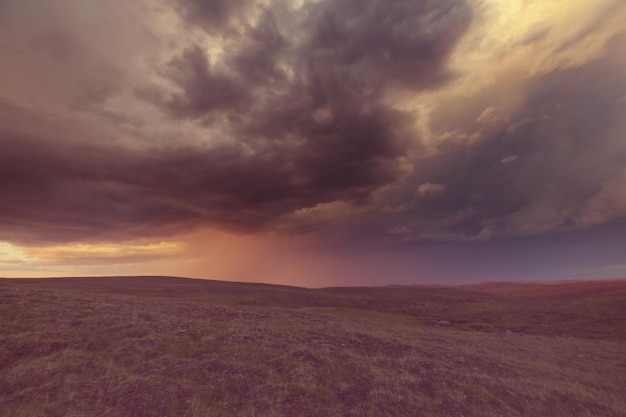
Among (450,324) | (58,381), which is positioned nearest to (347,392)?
(58,381)

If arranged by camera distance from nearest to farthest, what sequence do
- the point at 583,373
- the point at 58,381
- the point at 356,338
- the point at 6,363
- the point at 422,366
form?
1. the point at 58,381
2. the point at 6,363
3. the point at 422,366
4. the point at 583,373
5. the point at 356,338

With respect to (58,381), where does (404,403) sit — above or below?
below

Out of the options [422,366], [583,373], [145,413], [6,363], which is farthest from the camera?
[583,373]

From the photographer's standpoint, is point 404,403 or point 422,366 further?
point 422,366

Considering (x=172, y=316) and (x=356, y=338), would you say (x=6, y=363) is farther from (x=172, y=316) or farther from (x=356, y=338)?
(x=356, y=338)

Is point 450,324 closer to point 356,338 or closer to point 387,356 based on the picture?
point 356,338

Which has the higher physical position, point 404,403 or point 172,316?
point 172,316

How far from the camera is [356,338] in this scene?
24.3 metres

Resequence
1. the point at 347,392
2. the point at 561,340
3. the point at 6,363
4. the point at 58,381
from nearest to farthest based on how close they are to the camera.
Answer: the point at 58,381 < the point at 6,363 < the point at 347,392 < the point at 561,340

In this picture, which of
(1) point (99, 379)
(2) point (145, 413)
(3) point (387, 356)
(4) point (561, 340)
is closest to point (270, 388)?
(2) point (145, 413)

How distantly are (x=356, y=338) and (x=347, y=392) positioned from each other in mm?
10452

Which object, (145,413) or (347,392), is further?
(347,392)

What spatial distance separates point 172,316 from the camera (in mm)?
25328

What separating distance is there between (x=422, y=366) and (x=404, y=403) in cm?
575
